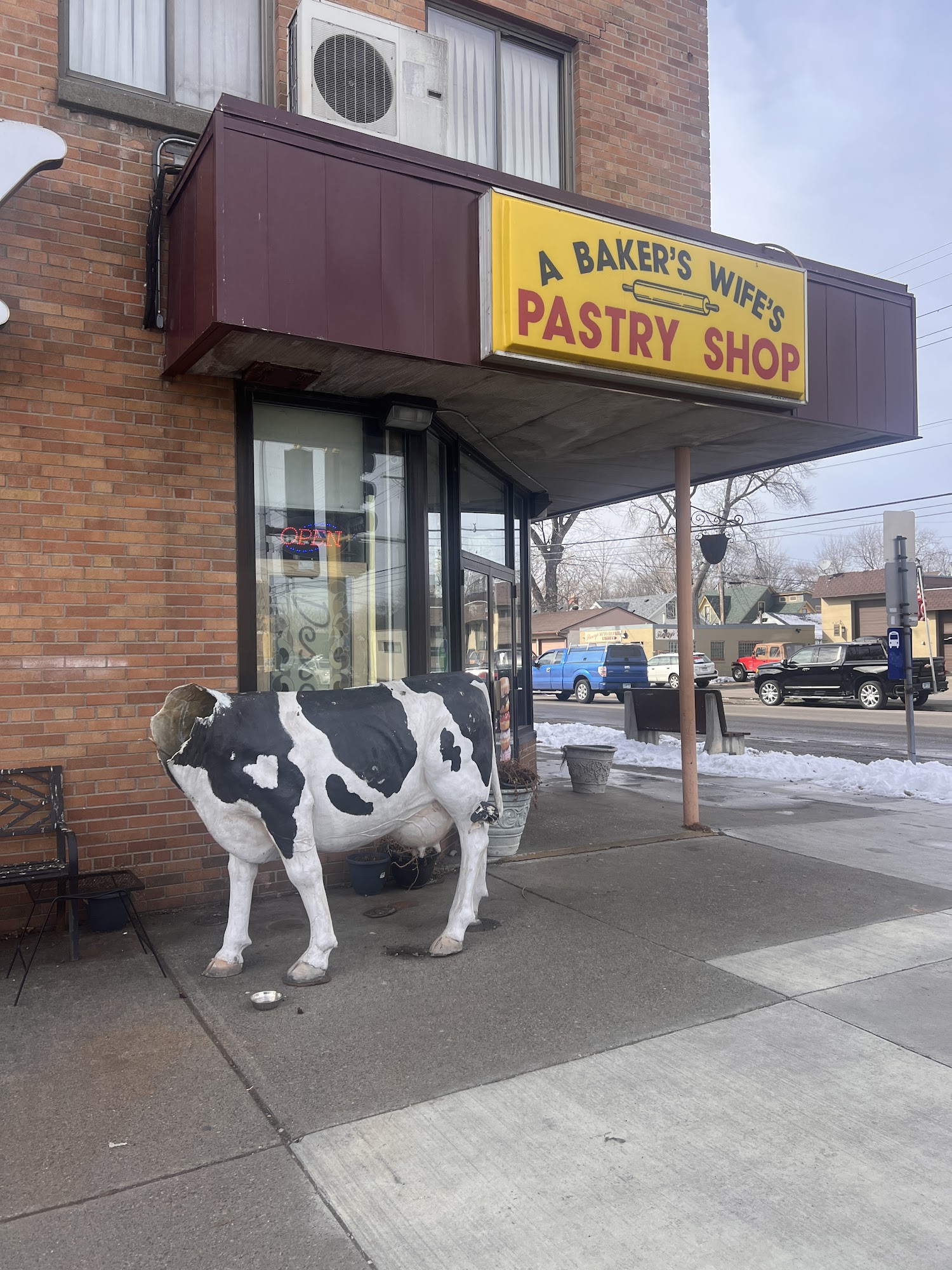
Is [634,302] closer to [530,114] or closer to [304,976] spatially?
[530,114]

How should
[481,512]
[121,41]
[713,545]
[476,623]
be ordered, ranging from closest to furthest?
[121,41] < [476,623] < [481,512] < [713,545]

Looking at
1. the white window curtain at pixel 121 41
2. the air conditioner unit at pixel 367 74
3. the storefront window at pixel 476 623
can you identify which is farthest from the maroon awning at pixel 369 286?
the storefront window at pixel 476 623

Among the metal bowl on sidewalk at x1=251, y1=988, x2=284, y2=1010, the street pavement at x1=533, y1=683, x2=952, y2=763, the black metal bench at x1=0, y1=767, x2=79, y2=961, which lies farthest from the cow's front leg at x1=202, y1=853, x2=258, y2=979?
the street pavement at x1=533, y1=683, x2=952, y2=763

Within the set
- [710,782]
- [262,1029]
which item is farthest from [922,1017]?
[710,782]

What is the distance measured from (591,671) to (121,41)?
26358mm

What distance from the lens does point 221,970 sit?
4.64m

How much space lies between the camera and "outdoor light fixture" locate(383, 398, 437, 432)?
6.35 metres

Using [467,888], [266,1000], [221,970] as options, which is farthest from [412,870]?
[266,1000]

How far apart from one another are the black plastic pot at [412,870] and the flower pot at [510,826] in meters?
0.65

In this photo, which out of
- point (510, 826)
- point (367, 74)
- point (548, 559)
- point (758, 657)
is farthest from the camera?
point (548, 559)

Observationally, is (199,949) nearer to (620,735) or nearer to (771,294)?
(771,294)

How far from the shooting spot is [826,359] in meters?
7.21

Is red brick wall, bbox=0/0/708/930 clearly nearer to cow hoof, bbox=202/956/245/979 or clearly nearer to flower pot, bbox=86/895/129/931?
flower pot, bbox=86/895/129/931

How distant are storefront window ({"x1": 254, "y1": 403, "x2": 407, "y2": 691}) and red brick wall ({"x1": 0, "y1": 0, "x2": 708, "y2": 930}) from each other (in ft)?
1.06
